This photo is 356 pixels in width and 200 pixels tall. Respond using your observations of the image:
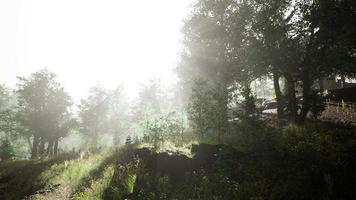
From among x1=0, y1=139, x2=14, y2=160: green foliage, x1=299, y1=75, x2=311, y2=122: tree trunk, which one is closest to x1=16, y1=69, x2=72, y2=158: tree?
x1=0, y1=139, x2=14, y2=160: green foliage

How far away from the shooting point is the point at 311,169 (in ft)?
36.6

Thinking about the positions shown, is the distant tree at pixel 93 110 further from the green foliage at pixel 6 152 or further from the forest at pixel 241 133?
the forest at pixel 241 133

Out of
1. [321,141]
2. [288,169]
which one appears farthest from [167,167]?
[321,141]

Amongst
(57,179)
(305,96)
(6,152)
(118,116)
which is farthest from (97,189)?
(118,116)

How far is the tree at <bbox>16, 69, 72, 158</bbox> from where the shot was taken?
1394 inches

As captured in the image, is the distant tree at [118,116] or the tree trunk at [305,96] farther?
the distant tree at [118,116]

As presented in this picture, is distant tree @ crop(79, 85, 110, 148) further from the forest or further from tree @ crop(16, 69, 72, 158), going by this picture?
the forest

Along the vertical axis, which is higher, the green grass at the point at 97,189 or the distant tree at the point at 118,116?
the distant tree at the point at 118,116

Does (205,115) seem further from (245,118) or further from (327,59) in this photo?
(327,59)

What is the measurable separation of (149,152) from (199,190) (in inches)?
168

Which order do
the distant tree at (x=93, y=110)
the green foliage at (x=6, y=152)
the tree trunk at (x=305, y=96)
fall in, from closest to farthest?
the tree trunk at (x=305, y=96)
the green foliage at (x=6, y=152)
the distant tree at (x=93, y=110)

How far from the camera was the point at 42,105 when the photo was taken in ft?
119

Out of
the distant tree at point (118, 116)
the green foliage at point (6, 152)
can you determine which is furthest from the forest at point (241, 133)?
the distant tree at point (118, 116)

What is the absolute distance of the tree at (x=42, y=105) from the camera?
35.4m
